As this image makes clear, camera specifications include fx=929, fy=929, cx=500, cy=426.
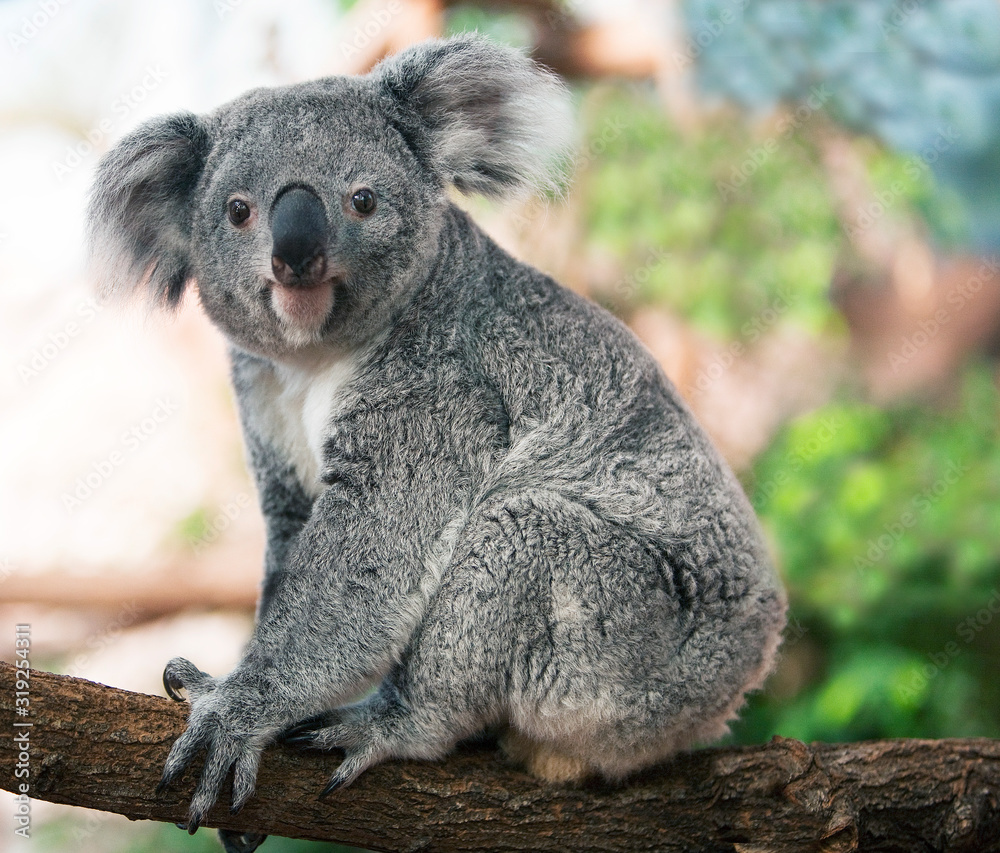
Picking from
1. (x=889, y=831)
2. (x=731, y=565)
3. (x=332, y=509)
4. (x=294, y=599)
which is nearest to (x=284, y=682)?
(x=294, y=599)

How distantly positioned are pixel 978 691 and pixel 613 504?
11.4 ft

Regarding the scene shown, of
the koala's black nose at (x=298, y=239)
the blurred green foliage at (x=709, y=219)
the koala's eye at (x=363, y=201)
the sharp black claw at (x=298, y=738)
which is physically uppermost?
the blurred green foliage at (x=709, y=219)

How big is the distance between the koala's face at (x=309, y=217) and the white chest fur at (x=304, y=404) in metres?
0.11

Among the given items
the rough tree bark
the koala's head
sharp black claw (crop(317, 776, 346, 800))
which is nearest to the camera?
the rough tree bark

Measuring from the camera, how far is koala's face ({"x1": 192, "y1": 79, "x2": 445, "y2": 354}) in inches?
88.5

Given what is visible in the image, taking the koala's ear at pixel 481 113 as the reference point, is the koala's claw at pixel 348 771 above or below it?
below

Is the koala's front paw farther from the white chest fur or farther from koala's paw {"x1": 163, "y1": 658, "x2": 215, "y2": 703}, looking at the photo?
the white chest fur

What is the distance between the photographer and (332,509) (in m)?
2.28

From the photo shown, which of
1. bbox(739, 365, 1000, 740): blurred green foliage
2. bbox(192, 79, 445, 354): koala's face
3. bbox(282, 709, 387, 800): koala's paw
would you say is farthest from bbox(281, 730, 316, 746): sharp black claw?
bbox(739, 365, 1000, 740): blurred green foliage

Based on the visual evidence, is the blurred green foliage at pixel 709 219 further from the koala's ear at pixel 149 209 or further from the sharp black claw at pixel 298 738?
the sharp black claw at pixel 298 738

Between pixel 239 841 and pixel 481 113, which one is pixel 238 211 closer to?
pixel 481 113

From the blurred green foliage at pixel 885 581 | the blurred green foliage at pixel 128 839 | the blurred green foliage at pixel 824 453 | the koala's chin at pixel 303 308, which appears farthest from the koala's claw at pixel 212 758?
the blurred green foliage at pixel 885 581

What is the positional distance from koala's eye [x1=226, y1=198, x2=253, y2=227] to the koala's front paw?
3.71ft

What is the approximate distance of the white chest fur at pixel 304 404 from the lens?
8.07 feet
